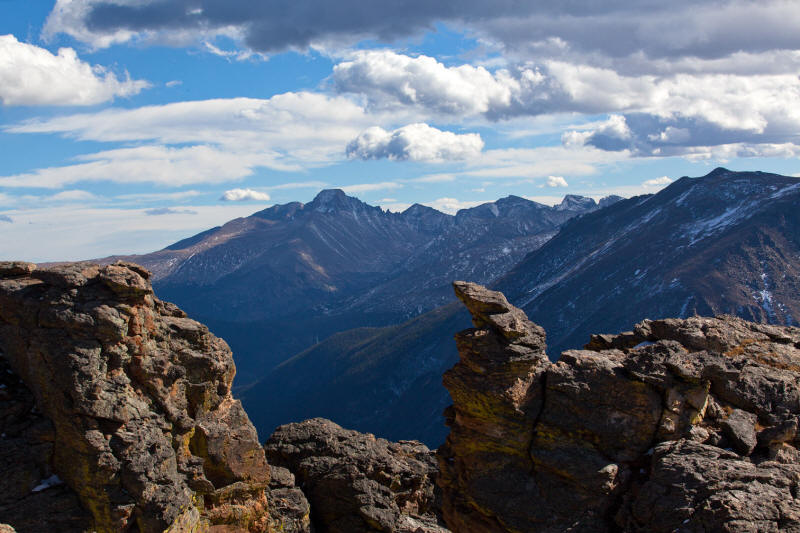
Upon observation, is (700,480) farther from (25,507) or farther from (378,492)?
(25,507)

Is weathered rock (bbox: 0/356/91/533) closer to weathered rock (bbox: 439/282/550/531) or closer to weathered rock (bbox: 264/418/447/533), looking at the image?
weathered rock (bbox: 264/418/447/533)

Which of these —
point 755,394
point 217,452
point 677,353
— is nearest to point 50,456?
point 217,452

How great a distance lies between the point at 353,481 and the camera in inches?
2202

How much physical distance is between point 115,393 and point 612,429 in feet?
105

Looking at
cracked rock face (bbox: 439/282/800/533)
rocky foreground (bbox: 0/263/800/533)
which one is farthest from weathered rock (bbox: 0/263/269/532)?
cracked rock face (bbox: 439/282/800/533)

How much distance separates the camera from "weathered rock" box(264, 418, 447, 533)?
180ft

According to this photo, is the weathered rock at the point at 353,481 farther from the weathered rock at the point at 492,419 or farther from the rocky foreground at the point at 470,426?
the weathered rock at the point at 492,419

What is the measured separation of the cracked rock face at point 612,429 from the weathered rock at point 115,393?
18.6 m

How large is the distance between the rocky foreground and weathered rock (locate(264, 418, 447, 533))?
174 inches

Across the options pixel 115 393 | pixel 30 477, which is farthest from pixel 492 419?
pixel 30 477

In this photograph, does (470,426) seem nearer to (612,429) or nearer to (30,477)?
(612,429)

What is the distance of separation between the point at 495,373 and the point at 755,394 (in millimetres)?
17521

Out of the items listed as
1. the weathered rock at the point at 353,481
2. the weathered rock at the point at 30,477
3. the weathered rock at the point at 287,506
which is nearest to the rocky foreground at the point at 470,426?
the weathered rock at the point at 30,477

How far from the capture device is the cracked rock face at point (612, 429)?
3691 cm
